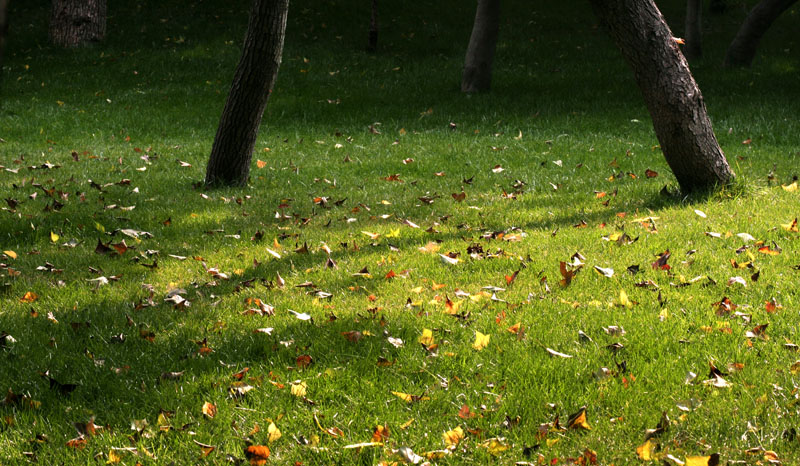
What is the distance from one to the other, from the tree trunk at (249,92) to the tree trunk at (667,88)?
10.4 ft

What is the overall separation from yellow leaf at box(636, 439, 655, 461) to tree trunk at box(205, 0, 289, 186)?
5.77m

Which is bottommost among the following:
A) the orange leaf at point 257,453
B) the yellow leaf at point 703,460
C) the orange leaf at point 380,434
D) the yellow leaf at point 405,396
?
the orange leaf at point 257,453

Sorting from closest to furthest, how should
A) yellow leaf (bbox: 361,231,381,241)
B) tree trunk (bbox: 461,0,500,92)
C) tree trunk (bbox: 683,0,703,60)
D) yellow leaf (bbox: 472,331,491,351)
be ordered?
1. yellow leaf (bbox: 472,331,491,351)
2. yellow leaf (bbox: 361,231,381,241)
3. tree trunk (bbox: 461,0,500,92)
4. tree trunk (bbox: 683,0,703,60)

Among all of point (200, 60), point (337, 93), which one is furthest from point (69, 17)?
point (337, 93)

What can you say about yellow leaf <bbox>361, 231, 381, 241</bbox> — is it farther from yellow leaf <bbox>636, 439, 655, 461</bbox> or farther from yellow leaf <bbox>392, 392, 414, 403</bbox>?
yellow leaf <bbox>636, 439, 655, 461</bbox>

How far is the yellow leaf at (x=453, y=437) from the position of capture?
2.87 meters

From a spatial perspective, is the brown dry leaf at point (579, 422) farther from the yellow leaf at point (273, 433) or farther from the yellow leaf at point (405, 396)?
the yellow leaf at point (273, 433)

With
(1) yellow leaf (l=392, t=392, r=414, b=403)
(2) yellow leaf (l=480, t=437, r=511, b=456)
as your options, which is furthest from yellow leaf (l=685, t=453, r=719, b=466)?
(1) yellow leaf (l=392, t=392, r=414, b=403)

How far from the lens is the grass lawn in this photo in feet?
9.64

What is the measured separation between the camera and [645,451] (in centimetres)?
→ 275

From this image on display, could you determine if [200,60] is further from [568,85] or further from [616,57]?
[616,57]

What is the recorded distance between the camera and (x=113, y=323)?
4062 millimetres

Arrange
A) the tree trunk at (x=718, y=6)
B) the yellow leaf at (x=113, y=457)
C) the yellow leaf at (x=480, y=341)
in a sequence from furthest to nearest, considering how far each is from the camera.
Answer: the tree trunk at (x=718, y=6), the yellow leaf at (x=480, y=341), the yellow leaf at (x=113, y=457)

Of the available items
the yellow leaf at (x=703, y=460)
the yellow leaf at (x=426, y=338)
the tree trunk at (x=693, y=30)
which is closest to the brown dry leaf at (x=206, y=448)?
the yellow leaf at (x=426, y=338)
